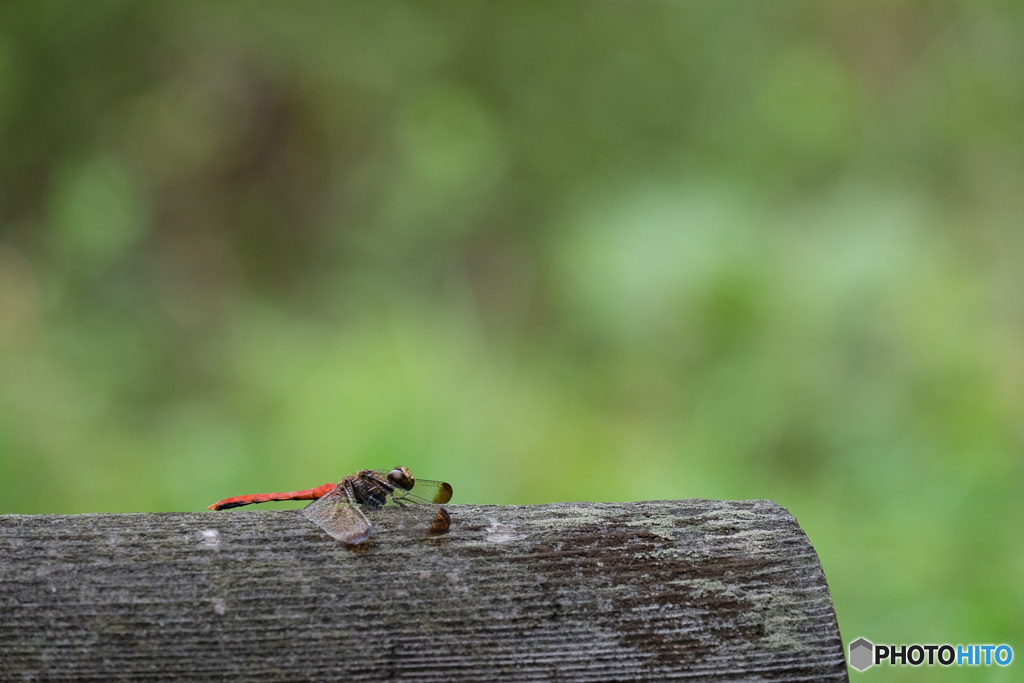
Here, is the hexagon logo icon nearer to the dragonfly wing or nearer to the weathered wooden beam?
the weathered wooden beam

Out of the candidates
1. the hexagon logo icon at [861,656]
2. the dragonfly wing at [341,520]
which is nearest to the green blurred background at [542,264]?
the hexagon logo icon at [861,656]

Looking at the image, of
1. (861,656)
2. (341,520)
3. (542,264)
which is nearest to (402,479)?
(341,520)

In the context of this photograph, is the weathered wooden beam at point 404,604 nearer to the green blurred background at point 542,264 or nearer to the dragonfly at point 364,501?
the dragonfly at point 364,501

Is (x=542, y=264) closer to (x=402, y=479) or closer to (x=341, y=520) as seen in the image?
(x=402, y=479)

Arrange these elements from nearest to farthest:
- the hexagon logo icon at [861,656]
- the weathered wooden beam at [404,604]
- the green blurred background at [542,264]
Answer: the weathered wooden beam at [404,604] → the hexagon logo icon at [861,656] → the green blurred background at [542,264]

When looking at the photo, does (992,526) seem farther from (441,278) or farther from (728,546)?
(728,546)

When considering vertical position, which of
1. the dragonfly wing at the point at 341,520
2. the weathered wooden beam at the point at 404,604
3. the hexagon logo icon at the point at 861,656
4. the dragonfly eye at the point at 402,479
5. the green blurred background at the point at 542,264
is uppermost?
the green blurred background at the point at 542,264

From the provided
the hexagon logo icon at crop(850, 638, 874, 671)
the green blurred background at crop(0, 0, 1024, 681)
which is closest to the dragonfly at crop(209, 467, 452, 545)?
the hexagon logo icon at crop(850, 638, 874, 671)

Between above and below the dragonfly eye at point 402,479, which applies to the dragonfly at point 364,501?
below
